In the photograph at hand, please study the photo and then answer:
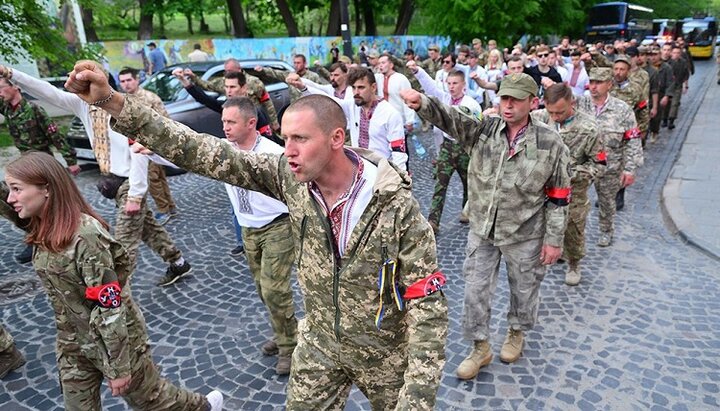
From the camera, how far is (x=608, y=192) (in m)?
6.26

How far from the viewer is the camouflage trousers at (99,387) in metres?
2.82

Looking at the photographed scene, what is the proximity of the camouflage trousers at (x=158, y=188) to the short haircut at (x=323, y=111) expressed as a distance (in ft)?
18.9

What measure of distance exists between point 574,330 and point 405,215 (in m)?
3.19

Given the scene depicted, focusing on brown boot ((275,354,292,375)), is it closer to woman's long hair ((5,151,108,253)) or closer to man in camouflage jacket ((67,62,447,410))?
man in camouflage jacket ((67,62,447,410))

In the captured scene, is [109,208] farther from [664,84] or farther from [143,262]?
[664,84]

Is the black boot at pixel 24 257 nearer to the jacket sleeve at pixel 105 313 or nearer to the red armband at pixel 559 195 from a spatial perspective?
the jacket sleeve at pixel 105 313

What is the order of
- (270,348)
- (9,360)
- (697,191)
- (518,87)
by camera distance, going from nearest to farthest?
(518,87) → (9,360) → (270,348) → (697,191)

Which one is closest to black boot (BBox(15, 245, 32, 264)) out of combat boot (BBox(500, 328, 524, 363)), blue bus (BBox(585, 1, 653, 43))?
combat boot (BBox(500, 328, 524, 363))

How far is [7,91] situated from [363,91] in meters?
4.09

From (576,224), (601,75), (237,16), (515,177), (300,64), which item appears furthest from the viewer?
(237,16)

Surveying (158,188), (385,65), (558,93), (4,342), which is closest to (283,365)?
(4,342)

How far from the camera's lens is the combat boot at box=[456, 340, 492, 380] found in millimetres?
3906

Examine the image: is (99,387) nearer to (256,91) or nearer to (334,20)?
(256,91)

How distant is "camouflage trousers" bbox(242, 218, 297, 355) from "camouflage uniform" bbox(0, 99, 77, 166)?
3.73 metres
